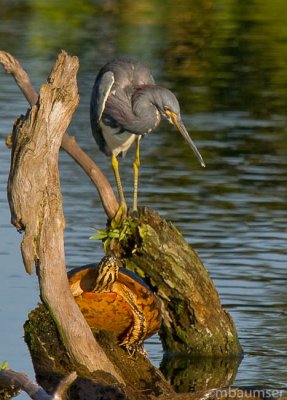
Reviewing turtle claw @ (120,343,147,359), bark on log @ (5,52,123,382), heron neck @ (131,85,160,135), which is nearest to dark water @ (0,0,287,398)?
turtle claw @ (120,343,147,359)

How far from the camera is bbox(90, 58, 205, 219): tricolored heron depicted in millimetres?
10891

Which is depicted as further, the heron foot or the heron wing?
the heron wing

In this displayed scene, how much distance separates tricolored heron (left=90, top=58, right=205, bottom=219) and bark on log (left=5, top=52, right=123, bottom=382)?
10.5 ft

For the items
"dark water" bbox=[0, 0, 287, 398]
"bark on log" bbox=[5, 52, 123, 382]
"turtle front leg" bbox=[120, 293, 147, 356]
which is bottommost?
"dark water" bbox=[0, 0, 287, 398]

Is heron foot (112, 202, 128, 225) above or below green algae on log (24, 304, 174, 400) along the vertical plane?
above

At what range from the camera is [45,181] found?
24.6ft

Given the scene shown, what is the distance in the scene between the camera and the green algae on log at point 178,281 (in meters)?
9.19

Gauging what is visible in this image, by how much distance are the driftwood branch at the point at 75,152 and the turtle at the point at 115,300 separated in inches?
20.6

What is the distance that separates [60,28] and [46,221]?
64.2 ft

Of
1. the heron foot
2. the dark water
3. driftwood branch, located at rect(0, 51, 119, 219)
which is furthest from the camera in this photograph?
the dark water

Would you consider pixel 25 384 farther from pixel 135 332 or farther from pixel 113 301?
pixel 135 332

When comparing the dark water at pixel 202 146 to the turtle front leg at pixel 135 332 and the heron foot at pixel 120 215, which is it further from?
the heron foot at pixel 120 215

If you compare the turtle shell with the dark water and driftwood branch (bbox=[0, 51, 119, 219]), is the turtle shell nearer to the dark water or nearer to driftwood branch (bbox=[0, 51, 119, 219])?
driftwood branch (bbox=[0, 51, 119, 219])

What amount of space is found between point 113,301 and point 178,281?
0.78 m
